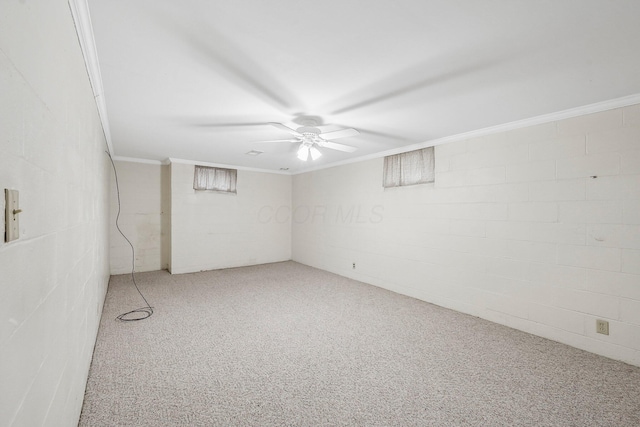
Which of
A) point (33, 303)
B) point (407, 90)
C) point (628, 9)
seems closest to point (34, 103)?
point (33, 303)

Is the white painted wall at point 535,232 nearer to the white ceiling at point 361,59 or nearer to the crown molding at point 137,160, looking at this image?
the white ceiling at point 361,59

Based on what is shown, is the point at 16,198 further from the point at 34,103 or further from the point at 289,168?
the point at 289,168

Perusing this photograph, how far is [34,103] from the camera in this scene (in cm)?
86

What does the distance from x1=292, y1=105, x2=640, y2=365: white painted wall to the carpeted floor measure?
0.31 m

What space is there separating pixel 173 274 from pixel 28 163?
15.7 feet

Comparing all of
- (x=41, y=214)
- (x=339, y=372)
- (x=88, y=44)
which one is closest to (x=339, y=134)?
(x=88, y=44)

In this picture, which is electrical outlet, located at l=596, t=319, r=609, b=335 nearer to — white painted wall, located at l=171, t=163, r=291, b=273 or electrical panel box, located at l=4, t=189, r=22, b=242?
electrical panel box, located at l=4, t=189, r=22, b=242

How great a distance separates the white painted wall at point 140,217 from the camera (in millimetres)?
4875

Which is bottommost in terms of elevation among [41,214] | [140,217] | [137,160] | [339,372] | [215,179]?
[339,372]

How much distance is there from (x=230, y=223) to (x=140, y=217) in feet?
5.40

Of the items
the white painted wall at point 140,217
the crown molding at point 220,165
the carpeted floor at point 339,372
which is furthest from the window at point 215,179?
the carpeted floor at point 339,372

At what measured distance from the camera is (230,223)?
5750mm

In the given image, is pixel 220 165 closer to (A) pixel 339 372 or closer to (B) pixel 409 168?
(B) pixel 409 168

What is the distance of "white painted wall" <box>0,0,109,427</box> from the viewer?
675 millimetres
